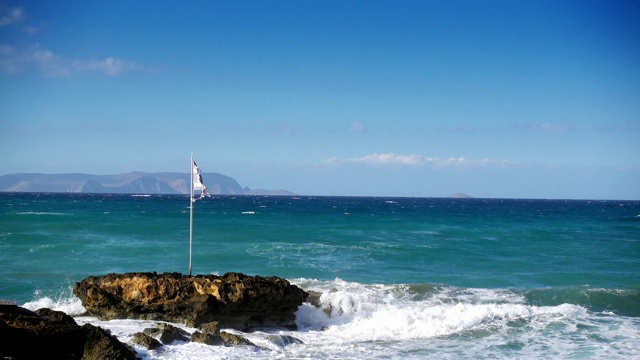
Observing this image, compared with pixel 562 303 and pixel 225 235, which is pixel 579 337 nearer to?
pixel 562 303

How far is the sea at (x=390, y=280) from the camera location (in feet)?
52.9

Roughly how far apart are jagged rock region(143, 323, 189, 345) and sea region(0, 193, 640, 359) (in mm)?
241

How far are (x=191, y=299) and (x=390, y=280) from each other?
1175cm

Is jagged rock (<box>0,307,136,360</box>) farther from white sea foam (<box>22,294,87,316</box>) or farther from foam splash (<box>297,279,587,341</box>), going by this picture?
foam splash (<box>297,279,587,341</box>)

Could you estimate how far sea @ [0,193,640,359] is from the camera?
16.1 metres

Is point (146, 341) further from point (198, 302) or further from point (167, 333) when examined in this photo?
point (198, 302)

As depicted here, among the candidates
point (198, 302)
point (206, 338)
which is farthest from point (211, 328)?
point (198, 302)

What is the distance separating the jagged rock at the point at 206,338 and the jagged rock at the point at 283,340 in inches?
55.7

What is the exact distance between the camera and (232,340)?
15195 millimetres

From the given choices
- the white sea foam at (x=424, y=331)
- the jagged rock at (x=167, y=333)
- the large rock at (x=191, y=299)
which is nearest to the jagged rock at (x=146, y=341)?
the white sea foam at (x=424, y=331)

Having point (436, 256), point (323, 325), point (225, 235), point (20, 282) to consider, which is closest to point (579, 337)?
point (323, 325)

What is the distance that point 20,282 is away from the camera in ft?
79.8

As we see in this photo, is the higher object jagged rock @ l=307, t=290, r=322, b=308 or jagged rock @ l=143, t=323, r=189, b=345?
jagged rock @ l=307, t=290, r=322, b=308

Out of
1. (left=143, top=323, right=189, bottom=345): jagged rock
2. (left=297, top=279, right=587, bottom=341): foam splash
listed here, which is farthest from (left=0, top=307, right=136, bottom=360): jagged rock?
(left=297, top=279, right=587, bottom=341): foam splash
